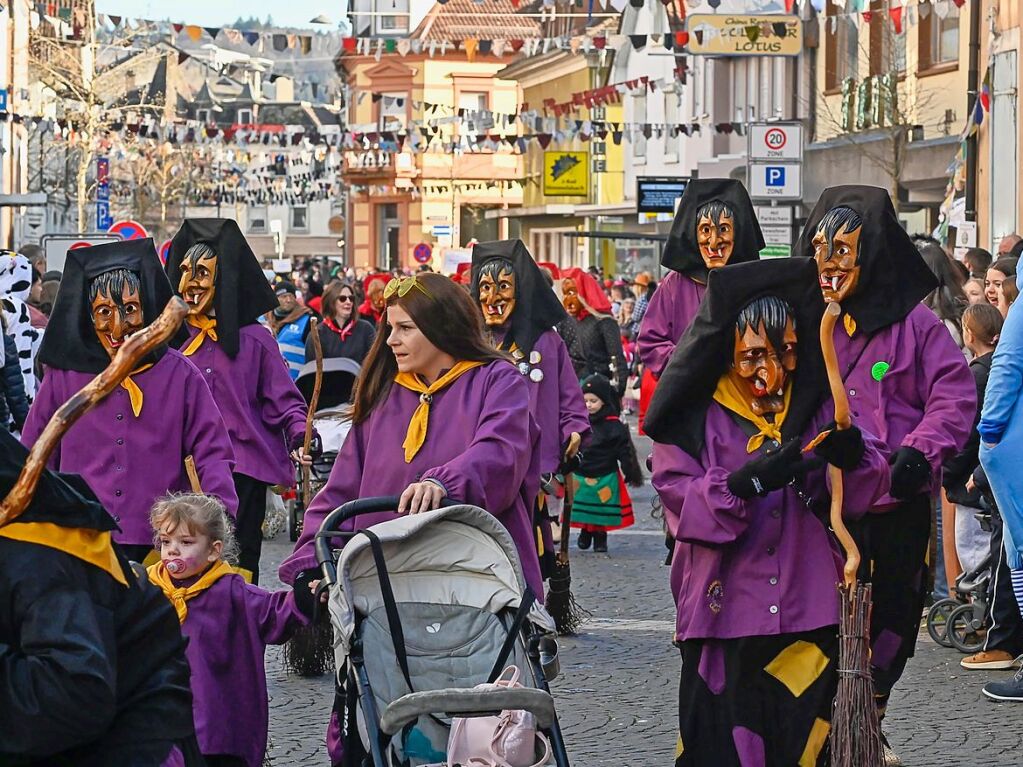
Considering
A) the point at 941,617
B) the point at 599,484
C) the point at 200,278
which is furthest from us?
the point at 599,484

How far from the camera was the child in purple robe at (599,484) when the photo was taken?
14.7 m

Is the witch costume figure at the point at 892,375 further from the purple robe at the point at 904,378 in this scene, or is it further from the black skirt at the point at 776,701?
the black skirt at the point at 776,701

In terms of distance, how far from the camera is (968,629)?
1049 centimetres

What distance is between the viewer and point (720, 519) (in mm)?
6027

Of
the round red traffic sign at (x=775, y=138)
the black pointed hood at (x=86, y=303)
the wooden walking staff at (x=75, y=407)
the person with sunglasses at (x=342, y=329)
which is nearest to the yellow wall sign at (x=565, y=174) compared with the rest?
the round red traffic sign at (x=775, y=138)

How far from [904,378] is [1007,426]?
3.82 feet

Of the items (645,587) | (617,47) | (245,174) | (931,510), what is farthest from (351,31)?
(931,510)

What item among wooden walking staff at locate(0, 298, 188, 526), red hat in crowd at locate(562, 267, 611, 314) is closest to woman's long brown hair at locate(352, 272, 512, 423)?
wooden walking staff at locate(0, 298, 188, 526)

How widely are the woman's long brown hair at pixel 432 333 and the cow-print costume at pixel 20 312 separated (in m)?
6.28

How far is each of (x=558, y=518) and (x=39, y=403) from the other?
17.5ft

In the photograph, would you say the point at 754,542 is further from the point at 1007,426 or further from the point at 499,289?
the point at 499,289

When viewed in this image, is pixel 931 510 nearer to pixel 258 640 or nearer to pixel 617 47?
pixel 258 640

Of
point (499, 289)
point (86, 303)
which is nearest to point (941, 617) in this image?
point (499, 289)

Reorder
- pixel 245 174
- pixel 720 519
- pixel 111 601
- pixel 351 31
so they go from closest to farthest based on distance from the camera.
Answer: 1. pixel 111 601
2. pixel 720 519
3. pixel 351 31
4. pixel 245 174
